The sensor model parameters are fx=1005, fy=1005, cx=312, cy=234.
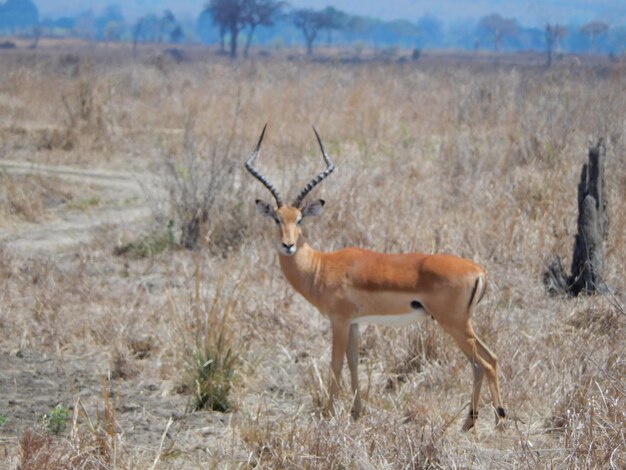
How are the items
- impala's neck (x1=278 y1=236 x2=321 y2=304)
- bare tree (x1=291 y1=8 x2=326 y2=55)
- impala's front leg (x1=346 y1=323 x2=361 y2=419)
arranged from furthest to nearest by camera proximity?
bare tree (x1=291 y1=8 x2=326 y2=55)
impala's neck (x1=278 y1=236 x2=321 y2=304)
impala's front leg (x1=346 y1=323 x2=361 y2=419)

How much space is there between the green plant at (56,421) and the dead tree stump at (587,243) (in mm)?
4483

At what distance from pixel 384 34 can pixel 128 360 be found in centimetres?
19519

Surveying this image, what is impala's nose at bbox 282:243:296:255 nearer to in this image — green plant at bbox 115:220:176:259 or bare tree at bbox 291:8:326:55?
green plant at bbox 115:220:176:259

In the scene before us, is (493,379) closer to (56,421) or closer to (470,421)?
(470,421)

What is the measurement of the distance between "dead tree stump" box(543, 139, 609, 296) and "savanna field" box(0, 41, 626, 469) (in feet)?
0.56

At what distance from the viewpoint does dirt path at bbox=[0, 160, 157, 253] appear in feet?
35.3

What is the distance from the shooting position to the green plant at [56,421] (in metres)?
5.43

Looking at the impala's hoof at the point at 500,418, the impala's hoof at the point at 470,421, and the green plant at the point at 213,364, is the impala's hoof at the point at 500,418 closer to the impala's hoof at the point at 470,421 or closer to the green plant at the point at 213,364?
the impala's hoof at the point at 470,421

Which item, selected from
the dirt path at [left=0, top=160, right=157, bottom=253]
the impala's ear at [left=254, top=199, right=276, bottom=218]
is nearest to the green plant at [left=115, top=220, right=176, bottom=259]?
the dirt path at [left=0, top=160, right=157, bottom=253]

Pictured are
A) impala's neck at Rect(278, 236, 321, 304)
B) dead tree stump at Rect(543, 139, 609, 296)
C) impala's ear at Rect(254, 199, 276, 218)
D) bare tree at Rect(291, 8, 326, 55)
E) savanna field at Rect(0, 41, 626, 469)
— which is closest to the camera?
savanna field at Rect(0, 41, 626, 469)

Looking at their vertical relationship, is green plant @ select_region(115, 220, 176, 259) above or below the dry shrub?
below

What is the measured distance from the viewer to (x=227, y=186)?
11133 millimetres

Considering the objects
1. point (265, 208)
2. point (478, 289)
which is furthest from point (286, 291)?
point (478, 289)

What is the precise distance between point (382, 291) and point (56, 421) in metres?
1.95
